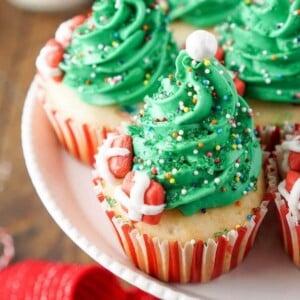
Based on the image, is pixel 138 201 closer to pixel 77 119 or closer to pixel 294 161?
pixel 294 161

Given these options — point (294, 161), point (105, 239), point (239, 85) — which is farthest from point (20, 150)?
point (294, 161)

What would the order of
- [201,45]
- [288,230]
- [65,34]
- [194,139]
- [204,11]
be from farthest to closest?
[204,11], [65,34], [288,230], [194,139], [201,45]

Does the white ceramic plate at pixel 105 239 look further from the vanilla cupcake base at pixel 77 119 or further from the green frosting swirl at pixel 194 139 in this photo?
the green frosting swirl at pixel 194 139

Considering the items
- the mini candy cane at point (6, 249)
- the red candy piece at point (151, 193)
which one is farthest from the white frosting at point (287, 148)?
the mini candy cane at point (6, 249)

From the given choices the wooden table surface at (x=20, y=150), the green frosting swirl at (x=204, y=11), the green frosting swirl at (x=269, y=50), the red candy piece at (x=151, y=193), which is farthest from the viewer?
the wooden table surface at (x=20, y=150)

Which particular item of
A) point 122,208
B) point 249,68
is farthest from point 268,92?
point 122,208

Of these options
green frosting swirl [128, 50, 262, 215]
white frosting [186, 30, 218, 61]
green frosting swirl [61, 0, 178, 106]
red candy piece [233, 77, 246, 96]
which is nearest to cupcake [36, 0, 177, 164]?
green frosting swirl [61, 0, 178, 106]
